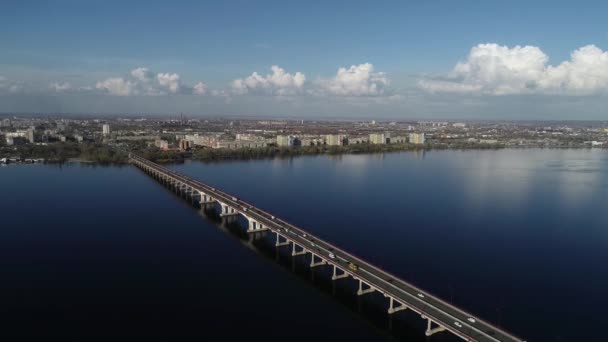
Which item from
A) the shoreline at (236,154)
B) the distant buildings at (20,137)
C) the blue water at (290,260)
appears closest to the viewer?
the blue water at (290,260)

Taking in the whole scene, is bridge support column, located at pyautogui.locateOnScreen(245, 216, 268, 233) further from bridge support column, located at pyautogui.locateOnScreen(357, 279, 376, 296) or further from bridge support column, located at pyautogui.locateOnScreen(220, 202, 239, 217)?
bridge support column, located at pyautogui.locateOnScreen(357, 279, 376, 296)

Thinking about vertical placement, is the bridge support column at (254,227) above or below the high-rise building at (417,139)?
below

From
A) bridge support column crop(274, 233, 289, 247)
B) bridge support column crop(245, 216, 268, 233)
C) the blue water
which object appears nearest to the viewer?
the blue water

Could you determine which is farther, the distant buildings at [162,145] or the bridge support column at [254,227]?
the distant buildings at [162,145]

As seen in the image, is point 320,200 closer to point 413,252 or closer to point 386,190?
point 386,190

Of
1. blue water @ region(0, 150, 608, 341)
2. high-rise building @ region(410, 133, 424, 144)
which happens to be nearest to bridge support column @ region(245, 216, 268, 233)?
blue water @ region(0, 150, 608, 341)

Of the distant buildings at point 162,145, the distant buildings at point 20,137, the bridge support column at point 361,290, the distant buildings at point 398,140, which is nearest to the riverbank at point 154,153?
the distant buildings at point 162,145

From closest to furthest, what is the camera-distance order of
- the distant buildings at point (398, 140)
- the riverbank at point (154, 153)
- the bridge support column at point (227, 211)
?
the bridge support column at point (227, 211) < the riverbank at point (154, 153) < the distant buildings at point (398, 140)

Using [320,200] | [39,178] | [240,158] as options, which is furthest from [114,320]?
[240,158]

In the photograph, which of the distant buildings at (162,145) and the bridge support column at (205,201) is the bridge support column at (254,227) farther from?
the distant buildings at (162,145)

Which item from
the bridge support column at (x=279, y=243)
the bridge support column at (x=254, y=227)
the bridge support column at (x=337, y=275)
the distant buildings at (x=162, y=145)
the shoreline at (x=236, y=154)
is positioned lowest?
the bridge support column at (x=337, y=275)
